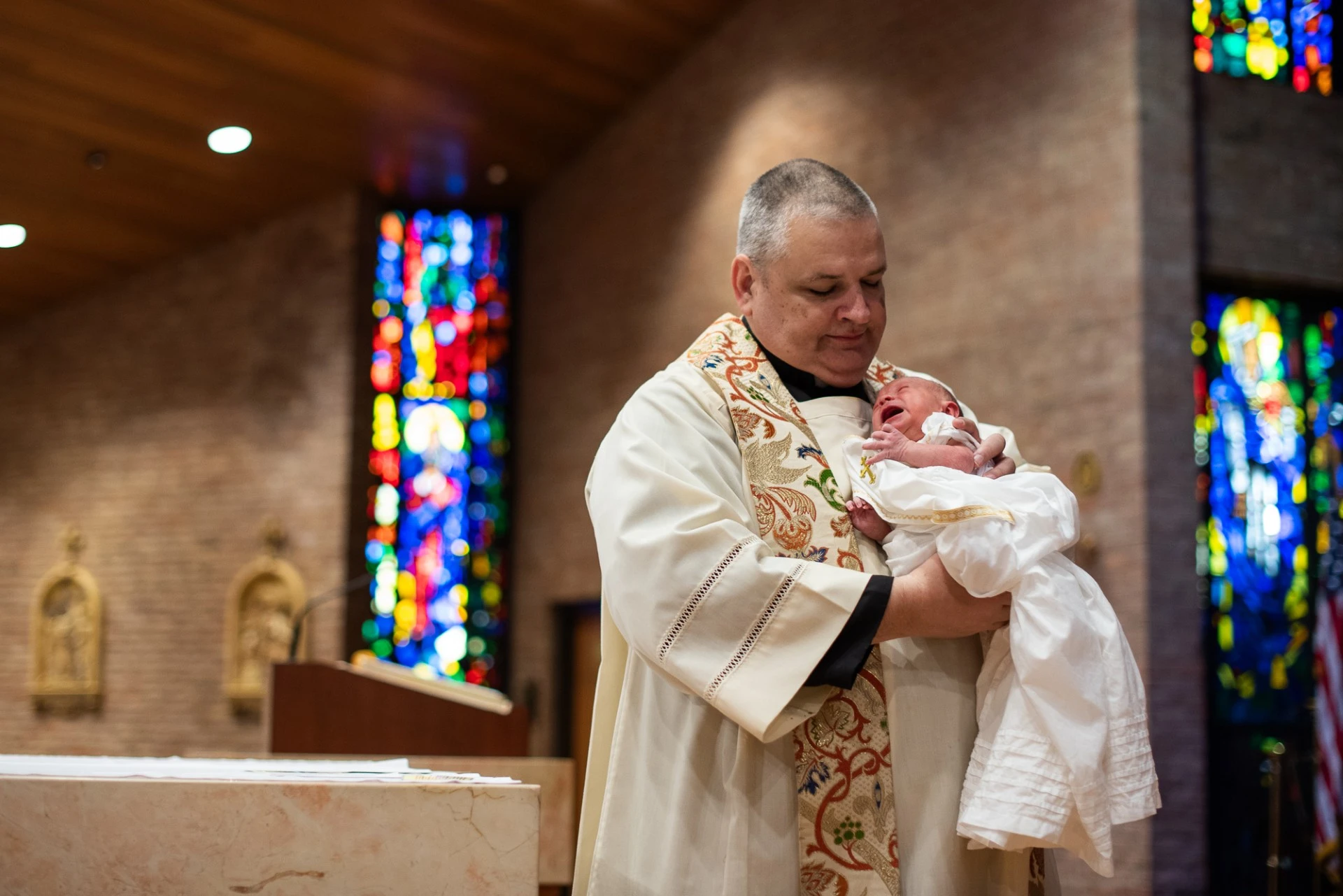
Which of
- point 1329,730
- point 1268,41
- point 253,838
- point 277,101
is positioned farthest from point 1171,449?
point 277,101

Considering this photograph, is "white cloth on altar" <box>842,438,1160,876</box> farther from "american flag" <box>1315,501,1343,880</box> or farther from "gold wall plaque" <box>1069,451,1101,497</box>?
"american flag" <box>1315,501,1343,880</box>

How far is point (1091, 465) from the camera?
6.52m

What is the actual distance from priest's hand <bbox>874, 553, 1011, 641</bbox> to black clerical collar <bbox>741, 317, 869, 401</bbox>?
49cm

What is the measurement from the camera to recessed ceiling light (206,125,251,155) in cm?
917

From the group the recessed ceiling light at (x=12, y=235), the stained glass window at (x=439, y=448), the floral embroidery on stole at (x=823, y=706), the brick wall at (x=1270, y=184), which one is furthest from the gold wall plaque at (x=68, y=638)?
the floral embroidery on stole at (x=823, y=706)

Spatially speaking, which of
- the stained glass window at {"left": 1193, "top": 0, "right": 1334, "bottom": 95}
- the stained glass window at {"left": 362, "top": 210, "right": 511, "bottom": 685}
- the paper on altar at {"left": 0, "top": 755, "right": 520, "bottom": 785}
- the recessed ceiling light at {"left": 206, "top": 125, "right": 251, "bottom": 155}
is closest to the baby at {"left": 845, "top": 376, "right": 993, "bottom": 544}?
the paper on altar at {"left": 0, "top": 755, "right": 520, "bottom": 785}

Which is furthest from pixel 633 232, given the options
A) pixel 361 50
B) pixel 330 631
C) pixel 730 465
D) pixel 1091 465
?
pixel 730 465

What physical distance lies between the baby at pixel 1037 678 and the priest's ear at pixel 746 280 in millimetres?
428

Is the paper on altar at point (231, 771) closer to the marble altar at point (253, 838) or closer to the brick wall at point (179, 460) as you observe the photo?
the marble altar at point (253, 838)

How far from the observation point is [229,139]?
30.5 ft

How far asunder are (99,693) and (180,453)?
192 cm

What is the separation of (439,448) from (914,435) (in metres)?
8.85

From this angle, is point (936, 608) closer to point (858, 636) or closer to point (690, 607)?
point (858, 636)

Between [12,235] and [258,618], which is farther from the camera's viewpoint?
[258,618]
